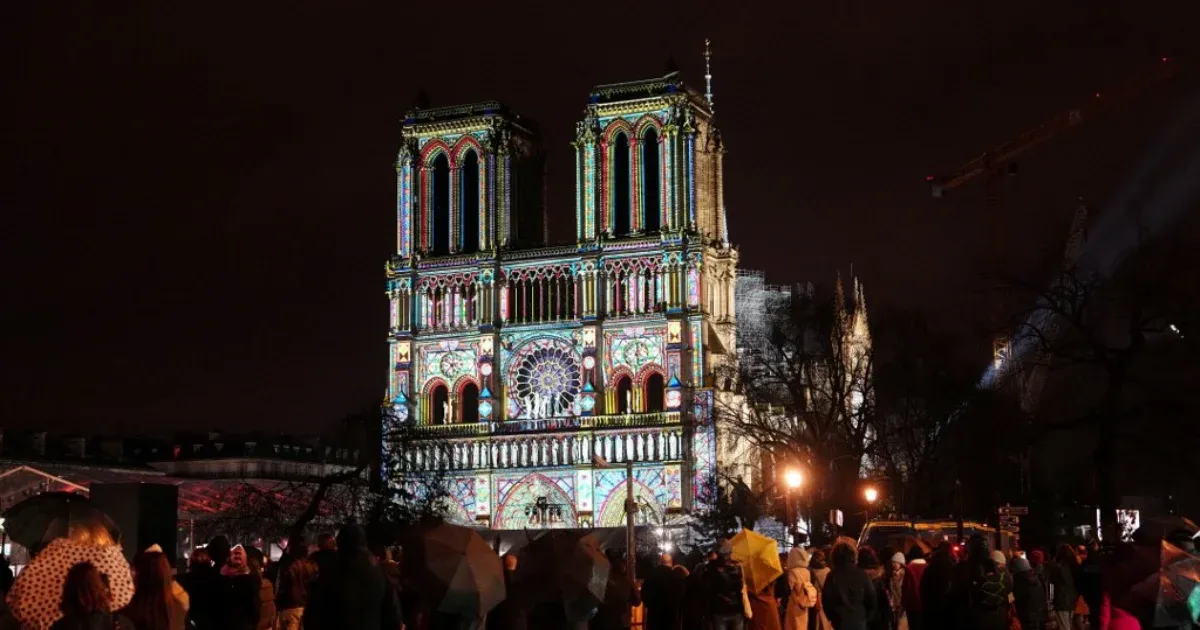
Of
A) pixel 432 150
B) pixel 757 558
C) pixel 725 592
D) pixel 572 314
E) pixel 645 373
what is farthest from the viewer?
pixel 432 150

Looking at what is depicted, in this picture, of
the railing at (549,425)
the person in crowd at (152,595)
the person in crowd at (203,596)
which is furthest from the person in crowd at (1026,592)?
the railing at (549,425)

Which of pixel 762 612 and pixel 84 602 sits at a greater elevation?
pixel 84 602

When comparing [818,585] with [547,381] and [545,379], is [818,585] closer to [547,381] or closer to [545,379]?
[547,381]

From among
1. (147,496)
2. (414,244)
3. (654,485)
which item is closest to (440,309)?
(414,244)

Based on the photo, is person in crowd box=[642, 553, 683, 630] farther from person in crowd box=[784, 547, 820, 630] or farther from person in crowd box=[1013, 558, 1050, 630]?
person in crowd box=[1013, 558, 1050, 630]

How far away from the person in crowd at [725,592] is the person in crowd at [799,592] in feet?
3.09

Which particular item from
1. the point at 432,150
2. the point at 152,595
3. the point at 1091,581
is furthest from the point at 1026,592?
the point at 432,150

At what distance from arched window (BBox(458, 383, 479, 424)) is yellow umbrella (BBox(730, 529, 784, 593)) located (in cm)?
7527

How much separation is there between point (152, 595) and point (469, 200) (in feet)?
291

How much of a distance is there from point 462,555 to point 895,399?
5795 centimetres

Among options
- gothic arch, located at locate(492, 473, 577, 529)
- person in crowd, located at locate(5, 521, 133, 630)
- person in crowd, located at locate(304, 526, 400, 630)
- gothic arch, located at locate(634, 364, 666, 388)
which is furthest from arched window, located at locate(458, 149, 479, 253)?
person in crowd, located at locate(5, 521, 133, 630)

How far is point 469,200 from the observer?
105 meters

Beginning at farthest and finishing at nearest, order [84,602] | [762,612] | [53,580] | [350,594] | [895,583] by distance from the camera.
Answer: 1. [895,583]
2. [762,612]
3. [350,594]
4. [53,580]
5. [84,602]

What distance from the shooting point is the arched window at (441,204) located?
105 m
